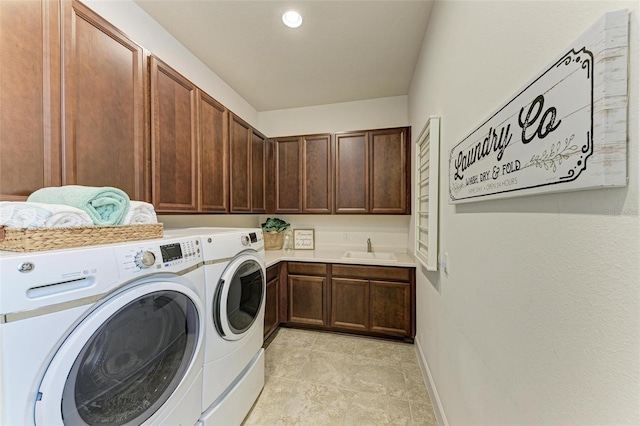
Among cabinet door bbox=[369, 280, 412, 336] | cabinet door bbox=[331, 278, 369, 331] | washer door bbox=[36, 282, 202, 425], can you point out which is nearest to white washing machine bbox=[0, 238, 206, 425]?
washer door bbox=[36, 282, 202, 425]

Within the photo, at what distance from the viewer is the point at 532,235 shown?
64 cm

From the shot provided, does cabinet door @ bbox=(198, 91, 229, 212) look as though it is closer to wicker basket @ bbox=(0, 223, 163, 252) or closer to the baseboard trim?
wicker basket @ bbox=(0, 223, 163, 252)

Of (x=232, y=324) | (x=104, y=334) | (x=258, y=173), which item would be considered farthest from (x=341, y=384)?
(x=258, y=173)

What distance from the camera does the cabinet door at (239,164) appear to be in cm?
213

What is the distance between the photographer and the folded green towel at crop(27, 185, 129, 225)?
888mm

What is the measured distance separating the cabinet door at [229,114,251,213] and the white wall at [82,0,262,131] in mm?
547

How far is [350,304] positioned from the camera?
2.46 meters

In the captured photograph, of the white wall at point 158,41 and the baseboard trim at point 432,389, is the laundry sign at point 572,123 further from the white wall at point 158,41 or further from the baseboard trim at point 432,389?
the white wall at point 158,41

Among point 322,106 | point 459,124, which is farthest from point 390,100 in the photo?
point 459,124

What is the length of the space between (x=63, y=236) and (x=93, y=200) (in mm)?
222

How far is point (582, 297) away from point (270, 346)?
2397mm

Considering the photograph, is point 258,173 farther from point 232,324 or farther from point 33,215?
point 33,215

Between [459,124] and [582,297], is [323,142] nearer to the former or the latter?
[459,124]

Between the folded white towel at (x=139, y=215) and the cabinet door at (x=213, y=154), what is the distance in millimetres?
636
